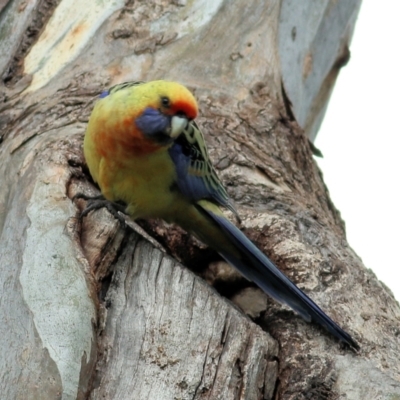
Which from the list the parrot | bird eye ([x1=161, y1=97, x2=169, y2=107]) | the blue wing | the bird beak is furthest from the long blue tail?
bird eye ([x1=161, y1=97, x2=169, y2=107])

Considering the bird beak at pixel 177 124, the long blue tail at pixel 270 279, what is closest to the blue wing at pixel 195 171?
the long blue tail at pixel 270 279

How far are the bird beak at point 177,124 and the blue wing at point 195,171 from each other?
0.20 meters

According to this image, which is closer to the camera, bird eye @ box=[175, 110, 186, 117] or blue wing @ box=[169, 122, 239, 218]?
bird eye @ box=[175, 110, 186, 117]

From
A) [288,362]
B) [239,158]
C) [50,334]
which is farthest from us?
[239,158]

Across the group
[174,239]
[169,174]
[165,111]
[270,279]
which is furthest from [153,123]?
[270,279]

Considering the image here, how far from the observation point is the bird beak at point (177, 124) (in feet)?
12.9

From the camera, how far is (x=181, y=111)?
3.92m

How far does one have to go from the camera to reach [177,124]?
12.9 feet

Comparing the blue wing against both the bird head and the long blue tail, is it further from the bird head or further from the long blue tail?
the bird head

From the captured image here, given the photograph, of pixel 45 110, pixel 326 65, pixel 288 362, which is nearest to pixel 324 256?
pixel 288 362

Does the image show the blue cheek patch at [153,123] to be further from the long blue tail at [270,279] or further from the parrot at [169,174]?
the long blue tail at [270,279]

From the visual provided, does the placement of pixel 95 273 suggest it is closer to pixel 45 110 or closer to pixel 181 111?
pixel 181 111

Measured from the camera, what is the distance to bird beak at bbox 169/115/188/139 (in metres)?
3.94

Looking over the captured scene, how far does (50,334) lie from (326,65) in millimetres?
3636
